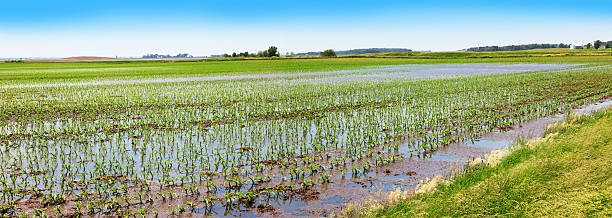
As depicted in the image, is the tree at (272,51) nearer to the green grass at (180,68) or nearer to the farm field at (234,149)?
the green grass at (180,68)

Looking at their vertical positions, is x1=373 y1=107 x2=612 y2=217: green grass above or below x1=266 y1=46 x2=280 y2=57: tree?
below

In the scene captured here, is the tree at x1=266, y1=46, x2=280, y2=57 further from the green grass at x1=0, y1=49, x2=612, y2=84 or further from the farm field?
the farm field

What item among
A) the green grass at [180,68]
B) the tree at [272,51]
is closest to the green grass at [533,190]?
the green grass at [180,68]

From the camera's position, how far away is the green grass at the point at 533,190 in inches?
254

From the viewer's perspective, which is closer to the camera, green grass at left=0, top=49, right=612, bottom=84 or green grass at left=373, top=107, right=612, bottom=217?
green grass at left=373, top=107, right=612, bottom=217

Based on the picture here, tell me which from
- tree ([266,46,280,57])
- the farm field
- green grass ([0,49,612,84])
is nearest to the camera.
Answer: the farm field

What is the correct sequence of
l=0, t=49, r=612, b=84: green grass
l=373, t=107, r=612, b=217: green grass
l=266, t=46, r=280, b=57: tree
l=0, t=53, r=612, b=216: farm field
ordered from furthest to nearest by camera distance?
l=266, t=46, r=280, b=57: tree
l=0, t=49, r=612, b=84: green grass
l=0, t=53, r=612, b=216: farm field
l=373, t=107, r=612, b=217: green grass

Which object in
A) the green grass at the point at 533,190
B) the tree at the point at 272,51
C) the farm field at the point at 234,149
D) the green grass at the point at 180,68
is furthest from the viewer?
the tree at the point at 272,51

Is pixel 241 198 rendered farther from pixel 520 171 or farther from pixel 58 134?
pixel 58 134

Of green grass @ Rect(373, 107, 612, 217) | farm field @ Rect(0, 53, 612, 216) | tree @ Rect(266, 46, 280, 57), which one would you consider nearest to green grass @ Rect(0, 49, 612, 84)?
farm field @ Rect(0, 53, 612, 216)

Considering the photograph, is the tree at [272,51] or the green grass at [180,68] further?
the tree at [272,51]

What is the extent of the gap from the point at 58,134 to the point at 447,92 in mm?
21112

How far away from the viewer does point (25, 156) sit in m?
12.0

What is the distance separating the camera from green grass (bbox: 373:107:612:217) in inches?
254
